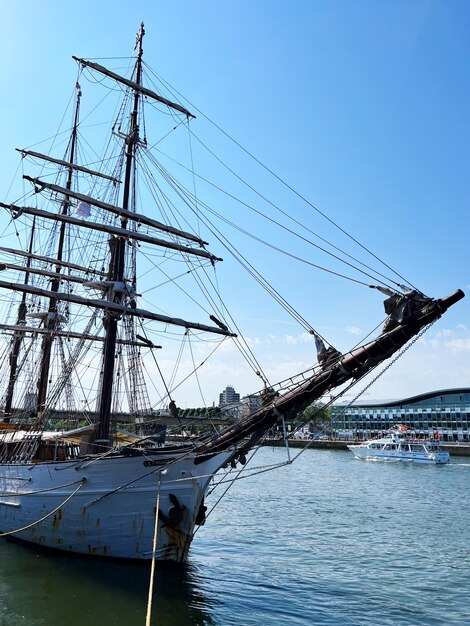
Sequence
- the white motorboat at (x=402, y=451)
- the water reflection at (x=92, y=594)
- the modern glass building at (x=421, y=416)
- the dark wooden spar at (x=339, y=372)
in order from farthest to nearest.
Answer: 1. the modern glass building at (x=421, y=416)
2. the white motorboat at (x=402, y=451)
3. the dark wooden spar at (x=339, y=372)
4. the water reflection at (x=92, y=594)

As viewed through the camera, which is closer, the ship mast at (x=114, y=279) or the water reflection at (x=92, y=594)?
the water reflection at (x=92, y=594)

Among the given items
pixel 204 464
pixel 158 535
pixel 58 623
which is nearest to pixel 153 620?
pixel 58 623

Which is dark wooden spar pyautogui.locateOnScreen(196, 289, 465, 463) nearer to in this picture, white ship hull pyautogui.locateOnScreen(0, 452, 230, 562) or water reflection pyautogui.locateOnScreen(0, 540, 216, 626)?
white ship hull pyautogui.locateOnScreen(0, 452, 230, 562)

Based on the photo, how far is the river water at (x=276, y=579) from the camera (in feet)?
39.7

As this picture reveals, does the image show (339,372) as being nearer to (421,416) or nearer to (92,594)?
(92,594)

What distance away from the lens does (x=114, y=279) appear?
68.6 feet

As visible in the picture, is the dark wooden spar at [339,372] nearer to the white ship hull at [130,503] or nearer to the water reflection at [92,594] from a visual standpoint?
the white ship hull at [130,503]

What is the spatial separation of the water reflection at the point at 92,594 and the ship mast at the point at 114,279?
3.92 meters

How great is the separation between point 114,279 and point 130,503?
907 cm

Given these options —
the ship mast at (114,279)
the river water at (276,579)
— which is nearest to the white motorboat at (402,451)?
the river water at (276,579)

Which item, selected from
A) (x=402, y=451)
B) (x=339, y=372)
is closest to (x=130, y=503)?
(x=339, y=372)

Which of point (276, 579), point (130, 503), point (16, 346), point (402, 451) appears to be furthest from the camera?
point (402, 451)

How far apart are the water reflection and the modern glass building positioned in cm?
8200

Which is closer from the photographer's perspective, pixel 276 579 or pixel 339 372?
pixel 339 372
